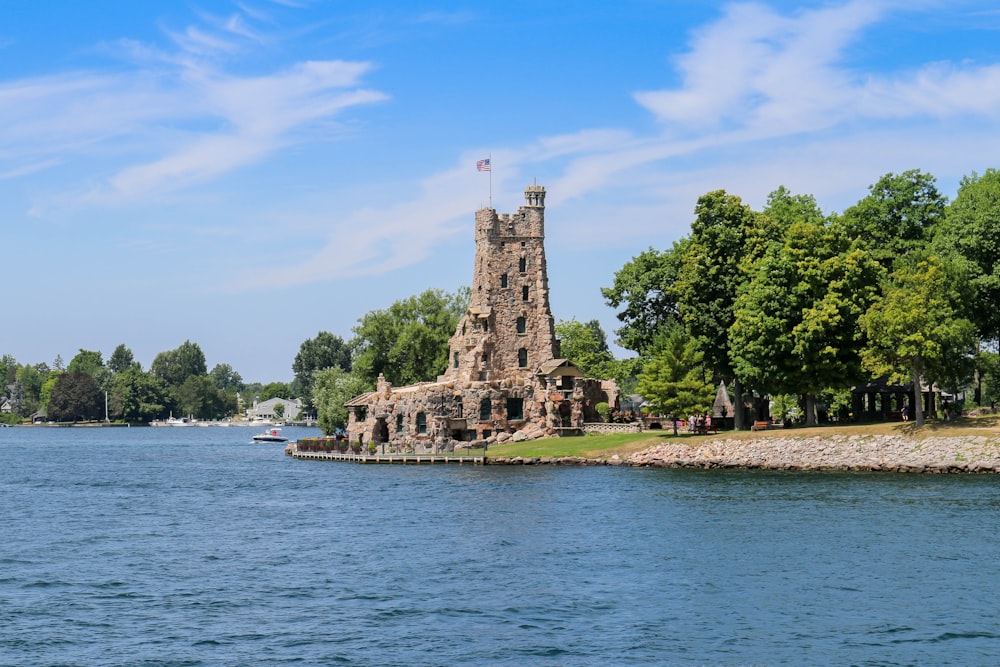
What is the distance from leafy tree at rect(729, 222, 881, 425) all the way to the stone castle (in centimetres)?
2093

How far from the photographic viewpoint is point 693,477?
74.1 meters

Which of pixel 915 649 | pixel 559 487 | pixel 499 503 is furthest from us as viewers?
pixel 559 487

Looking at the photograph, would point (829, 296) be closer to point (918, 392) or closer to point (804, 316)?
point (804, 316)

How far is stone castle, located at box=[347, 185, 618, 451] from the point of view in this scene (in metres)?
98.9

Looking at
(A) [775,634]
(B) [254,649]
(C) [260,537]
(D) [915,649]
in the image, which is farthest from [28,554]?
(D) [915,649]

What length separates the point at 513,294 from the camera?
340 feet

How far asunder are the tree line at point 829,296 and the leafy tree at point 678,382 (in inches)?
3.7

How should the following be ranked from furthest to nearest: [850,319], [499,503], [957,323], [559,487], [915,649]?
1. [850,319]
2. [957,323]
3. [559,487]
4. [499,503]
5. [915,649]

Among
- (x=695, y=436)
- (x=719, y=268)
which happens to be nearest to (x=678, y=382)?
(x=695, y=436)

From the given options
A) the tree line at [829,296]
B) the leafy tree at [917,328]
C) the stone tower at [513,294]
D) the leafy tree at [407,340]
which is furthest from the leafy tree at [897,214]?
the leafy tree at [407,340]

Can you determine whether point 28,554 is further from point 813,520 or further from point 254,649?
point 813,520

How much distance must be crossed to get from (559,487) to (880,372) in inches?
890

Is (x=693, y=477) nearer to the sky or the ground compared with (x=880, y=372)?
nearer to the ground

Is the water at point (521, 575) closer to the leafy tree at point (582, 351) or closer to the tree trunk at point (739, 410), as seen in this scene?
the tree trunk at point (739, 410)
